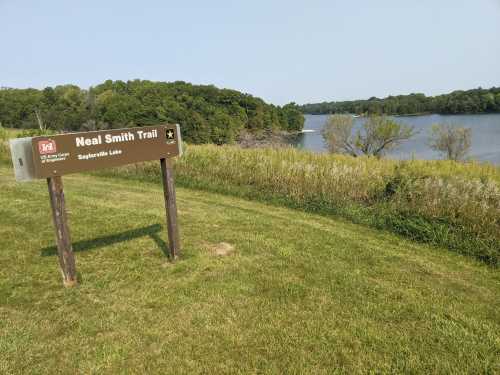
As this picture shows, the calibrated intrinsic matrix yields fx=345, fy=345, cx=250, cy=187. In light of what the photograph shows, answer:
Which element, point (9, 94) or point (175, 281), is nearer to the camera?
point (175, 281)

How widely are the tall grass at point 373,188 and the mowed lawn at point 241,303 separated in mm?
744

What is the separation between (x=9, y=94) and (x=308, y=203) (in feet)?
316

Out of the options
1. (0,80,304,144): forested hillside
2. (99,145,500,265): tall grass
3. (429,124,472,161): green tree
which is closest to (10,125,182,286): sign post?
(99,145,500,265): tall grass

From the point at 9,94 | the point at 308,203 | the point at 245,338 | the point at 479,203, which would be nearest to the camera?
the point at 245,338

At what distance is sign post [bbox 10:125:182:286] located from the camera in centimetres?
343

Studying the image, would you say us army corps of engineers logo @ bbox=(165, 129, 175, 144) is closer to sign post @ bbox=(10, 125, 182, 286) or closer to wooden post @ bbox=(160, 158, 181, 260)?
sign post @ bbox=(10, 125, 182, 286)

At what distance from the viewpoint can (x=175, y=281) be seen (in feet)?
13.6

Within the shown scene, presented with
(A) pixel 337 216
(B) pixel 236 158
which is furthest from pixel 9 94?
(A) pixel 337 216

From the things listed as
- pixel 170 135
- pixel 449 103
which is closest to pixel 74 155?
pixel 170 135

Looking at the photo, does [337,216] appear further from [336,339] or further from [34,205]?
[34,205]

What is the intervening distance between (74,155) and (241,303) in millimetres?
2372

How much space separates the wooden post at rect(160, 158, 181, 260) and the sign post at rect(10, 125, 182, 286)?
1 cm

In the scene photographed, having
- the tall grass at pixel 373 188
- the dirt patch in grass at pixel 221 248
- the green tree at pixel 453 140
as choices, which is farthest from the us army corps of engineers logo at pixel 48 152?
the green tree at pixel 453 140

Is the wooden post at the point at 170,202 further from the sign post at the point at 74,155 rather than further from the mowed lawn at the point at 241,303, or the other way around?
the mowed lawn at the point at 241,303
